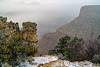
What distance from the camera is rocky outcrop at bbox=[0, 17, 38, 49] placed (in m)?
54.4

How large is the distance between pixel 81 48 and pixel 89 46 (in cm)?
182

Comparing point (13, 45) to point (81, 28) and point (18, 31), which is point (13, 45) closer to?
point (18, 31)

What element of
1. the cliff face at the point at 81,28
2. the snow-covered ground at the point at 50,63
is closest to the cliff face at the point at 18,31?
the snow-covered ground at the point at 50,63

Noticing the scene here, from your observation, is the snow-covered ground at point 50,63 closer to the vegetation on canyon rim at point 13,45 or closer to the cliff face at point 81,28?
the vegetation on canyon rim at point 13,45

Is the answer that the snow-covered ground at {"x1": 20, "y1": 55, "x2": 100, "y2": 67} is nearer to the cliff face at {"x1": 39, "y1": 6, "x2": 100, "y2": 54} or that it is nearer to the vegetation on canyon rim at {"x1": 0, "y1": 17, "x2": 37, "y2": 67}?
the vegetation on canyon rim at {"x1": 0, "y1": 17, "x2": 37, "y2": 67}

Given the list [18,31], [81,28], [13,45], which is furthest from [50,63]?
[81,28]

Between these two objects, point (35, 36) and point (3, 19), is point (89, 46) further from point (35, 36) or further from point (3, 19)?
point (3, 19)

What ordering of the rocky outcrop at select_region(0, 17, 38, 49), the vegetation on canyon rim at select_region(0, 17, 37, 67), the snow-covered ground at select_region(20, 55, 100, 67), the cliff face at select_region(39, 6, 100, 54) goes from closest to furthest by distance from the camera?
1. the vegetation on canyon rim at select_region(0, 17, 37, 67)
2. the rocky outcrop at select_region(0, 17, 38, 49)
3. the snow-covered ground at select_region(20, 55, 100, 67)
4. the cliff face at select_region(39, 6, 100, 54)

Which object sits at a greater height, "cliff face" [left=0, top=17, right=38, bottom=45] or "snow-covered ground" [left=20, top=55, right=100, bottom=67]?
"cliff face" [left=0, top=17, right=38, bottom=45]

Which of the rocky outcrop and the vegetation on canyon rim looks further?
the rocky outcrop

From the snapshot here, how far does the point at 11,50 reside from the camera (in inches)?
2126

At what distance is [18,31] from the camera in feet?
202

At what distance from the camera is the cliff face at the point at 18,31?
5439cm

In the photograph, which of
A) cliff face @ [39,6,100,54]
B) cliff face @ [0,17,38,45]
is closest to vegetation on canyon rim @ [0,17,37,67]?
cliff face @ [0,17,38,45]
